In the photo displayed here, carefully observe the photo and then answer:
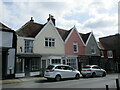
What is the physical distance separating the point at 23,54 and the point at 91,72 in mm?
9061

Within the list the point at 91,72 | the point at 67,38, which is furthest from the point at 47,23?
the point at 91,72

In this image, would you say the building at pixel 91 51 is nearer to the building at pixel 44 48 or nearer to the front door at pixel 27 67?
the building at pixel 44 48

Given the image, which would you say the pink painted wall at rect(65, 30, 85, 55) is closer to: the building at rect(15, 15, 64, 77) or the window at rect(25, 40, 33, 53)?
the building at rect(15, 15, 64, 77)

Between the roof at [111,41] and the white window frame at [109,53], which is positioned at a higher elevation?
the roof at [111,41]

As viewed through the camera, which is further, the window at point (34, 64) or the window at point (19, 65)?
the window at point (34, 64)

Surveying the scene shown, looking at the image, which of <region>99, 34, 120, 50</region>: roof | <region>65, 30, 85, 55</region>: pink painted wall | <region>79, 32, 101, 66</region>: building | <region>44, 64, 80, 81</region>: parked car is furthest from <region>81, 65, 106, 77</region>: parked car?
<region>99, 34, 120, 50</region>: roof

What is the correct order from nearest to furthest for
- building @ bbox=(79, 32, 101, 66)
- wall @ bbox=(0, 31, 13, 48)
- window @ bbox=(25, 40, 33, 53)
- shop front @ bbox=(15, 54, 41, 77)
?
wall @ bbox=(0, 31, 13, 48), shop front @ bbox=(15, 54, 41, 77), window @ bbox=(25, 40, 33, 53), building @ bbox=(79, 32, 101, 66)

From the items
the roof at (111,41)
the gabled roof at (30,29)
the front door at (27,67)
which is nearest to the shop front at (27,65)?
the front door at (27,67)

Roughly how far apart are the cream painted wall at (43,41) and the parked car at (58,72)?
620 centimetres

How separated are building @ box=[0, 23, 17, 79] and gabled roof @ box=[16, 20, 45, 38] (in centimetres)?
232

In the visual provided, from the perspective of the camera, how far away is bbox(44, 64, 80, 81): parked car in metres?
17.2

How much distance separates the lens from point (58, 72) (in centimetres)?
1766

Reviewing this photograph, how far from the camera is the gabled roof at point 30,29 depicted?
76.6 feet

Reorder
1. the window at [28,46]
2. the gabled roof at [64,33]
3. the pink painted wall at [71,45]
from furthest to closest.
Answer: the gabled roof at [64,33] → the pink painted wall at [71,45] → the window at [28,46]
